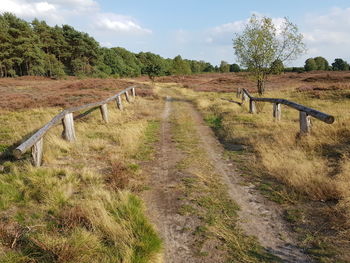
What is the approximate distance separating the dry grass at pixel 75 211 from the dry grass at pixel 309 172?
7.51 ft

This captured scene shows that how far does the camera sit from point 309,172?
16.8 feet

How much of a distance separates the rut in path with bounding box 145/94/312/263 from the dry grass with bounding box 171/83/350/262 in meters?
0.26

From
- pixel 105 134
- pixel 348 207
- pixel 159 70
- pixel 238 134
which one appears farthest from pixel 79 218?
pixel 159 70

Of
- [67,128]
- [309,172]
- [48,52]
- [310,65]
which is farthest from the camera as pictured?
[310,65]

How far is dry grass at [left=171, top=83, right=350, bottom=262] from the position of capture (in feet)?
11.3

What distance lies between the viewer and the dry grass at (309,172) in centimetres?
345

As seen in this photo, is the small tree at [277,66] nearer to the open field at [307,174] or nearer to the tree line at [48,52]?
the open field at [307,174]

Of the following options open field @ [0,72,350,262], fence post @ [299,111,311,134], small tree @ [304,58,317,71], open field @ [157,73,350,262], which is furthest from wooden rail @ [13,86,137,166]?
small tree @ [304,58,317,71]

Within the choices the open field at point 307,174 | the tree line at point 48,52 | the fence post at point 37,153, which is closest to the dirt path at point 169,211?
the open field at point 307,174

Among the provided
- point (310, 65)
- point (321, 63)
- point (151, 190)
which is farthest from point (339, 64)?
point (151, 190)

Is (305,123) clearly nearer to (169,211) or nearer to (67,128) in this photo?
(169,211)

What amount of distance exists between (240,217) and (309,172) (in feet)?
6.97

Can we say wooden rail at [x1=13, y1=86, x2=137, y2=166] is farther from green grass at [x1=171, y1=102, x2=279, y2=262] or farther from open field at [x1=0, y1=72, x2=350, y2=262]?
green grass at [x1=171, y1=102, x2=279, y2=262]

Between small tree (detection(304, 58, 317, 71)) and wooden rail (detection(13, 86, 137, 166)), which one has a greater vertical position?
small tree (detection(304, 58, 317, 71))
